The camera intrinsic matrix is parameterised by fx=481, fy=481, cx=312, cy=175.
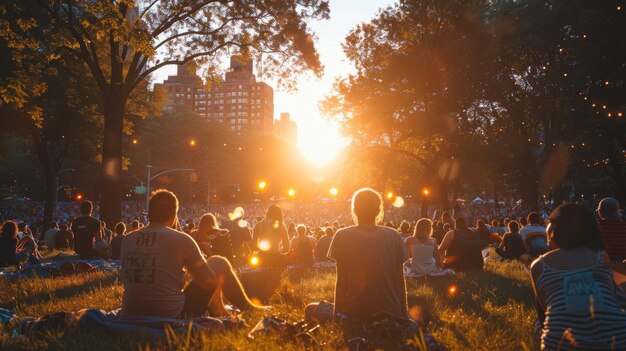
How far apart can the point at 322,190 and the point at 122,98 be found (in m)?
115

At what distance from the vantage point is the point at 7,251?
12266 millimetres

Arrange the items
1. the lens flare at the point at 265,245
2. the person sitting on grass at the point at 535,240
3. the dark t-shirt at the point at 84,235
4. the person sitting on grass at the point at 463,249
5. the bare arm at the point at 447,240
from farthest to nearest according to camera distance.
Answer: the dark t-shirt at the point at 84,235, the person sitting on grass at the point at 535,240, the lens flare at the point at 265,245, the bare arm at the point at 447,240, the person sitting on grass at the point at 463,249

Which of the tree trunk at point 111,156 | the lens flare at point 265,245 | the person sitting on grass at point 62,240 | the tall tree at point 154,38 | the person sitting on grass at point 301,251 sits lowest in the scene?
the person sitting on grass at point 62,240

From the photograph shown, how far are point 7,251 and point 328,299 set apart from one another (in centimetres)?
931

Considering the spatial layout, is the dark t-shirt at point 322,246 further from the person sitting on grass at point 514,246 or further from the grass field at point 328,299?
the person sitting on grass at point 514,246

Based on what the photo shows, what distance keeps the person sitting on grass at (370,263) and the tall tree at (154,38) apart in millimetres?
11005

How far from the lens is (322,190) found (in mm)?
130750

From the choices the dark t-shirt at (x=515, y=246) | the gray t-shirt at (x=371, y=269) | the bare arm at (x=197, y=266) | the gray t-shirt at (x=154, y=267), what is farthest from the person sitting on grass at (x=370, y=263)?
the dark t-shirt at (x=515, y=246)

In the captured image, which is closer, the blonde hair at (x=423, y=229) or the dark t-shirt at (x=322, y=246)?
the blonde hair at (x=423, y=229)

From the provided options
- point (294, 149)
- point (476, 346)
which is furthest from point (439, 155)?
point (294, 149)

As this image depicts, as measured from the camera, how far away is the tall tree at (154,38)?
1545 centimetres

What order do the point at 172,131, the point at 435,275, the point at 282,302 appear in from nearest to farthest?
the point at 282,302, the point at 435,275, the point at 172,131

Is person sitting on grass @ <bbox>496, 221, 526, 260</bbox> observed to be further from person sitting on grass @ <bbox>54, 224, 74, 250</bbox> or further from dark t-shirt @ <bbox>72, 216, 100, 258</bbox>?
person sitting on grass @ <bbox>54, 224, 74, 250</bbox>

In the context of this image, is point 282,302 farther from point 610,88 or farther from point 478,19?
point 610,88
